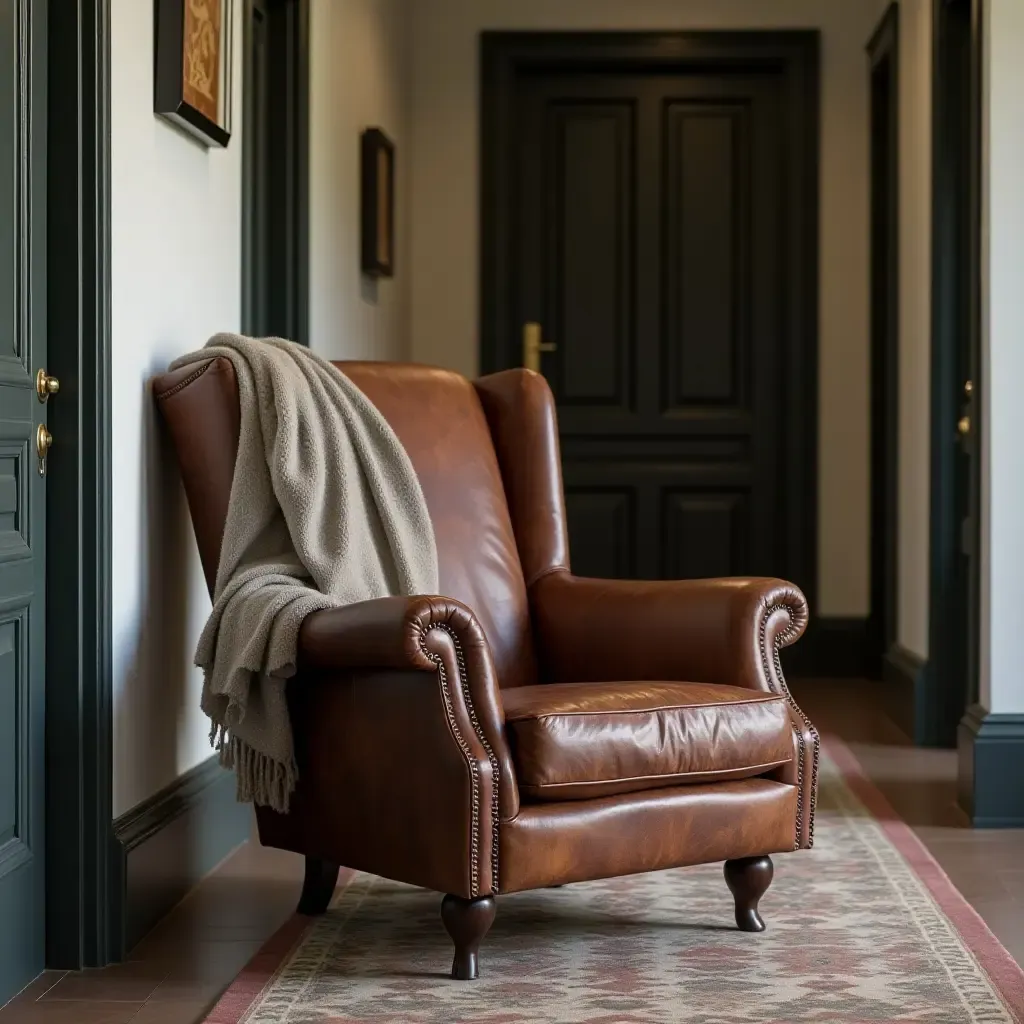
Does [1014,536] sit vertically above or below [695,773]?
above

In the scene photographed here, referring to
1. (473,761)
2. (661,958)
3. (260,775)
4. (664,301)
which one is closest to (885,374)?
(664,301)

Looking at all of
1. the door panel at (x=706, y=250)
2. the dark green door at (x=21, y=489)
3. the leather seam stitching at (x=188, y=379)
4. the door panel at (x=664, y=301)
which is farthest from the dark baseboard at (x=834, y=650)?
the dark green door at (x=21, y=489)

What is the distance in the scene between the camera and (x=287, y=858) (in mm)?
3314

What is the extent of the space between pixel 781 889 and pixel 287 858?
3.28 ft

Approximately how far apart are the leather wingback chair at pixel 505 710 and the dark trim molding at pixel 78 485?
29 centimetres

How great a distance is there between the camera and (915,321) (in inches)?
198

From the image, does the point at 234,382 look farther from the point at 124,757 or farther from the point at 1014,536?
the point at 1014,536

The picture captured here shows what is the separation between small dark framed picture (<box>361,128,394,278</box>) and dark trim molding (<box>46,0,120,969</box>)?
2.55 meters

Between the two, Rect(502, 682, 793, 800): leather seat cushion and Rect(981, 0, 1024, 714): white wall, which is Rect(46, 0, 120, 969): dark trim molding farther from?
Rect(981, 0, 1024, 714): white wall

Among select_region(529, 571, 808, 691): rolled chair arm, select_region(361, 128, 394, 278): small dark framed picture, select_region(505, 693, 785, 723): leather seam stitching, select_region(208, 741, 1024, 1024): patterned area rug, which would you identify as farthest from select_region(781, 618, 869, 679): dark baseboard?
select_region(505, 693, 785, 723): leather seam stitching

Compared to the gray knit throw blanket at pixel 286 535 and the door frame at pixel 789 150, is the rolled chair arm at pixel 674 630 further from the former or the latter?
the door frame at pixel 789 150

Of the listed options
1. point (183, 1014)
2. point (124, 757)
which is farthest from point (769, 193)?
point (183, 1014)

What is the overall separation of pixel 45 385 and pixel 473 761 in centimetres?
87

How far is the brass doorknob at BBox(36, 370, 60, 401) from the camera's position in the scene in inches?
97.2
